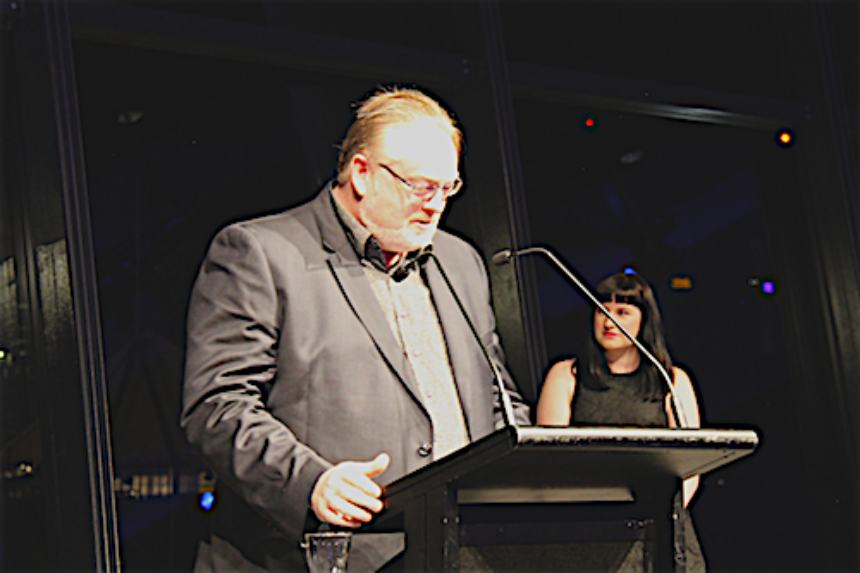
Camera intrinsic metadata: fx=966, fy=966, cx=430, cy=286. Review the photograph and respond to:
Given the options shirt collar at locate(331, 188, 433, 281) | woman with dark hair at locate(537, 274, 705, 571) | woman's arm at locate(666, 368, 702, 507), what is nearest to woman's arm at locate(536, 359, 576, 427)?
woman with dark hair at locate(537, 274, 705, 571)

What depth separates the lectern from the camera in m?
1.28

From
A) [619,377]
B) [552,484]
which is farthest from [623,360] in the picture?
[552,484]

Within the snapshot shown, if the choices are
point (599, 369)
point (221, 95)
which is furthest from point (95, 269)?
point (599, 369)

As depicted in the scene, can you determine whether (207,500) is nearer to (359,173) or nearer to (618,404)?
(618,404)

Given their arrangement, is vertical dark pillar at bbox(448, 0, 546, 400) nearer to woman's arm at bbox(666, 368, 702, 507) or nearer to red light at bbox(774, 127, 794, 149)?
woman's arm at bbox(666, 368, 702, 507)

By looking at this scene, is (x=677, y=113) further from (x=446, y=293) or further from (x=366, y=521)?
(x=366, y=521)

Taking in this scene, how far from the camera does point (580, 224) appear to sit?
13.0 ft

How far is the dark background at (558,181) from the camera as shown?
10.7ft

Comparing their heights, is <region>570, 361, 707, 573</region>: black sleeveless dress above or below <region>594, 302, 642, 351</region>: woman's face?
below

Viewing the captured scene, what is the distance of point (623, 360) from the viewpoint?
124 inches

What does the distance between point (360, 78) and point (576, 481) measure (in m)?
2.58

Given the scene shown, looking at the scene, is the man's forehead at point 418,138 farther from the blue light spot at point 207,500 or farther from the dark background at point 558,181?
the blue light spot at point 207,500

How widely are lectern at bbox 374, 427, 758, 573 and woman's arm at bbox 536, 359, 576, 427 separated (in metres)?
1.56

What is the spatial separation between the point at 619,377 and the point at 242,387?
1573 mm
